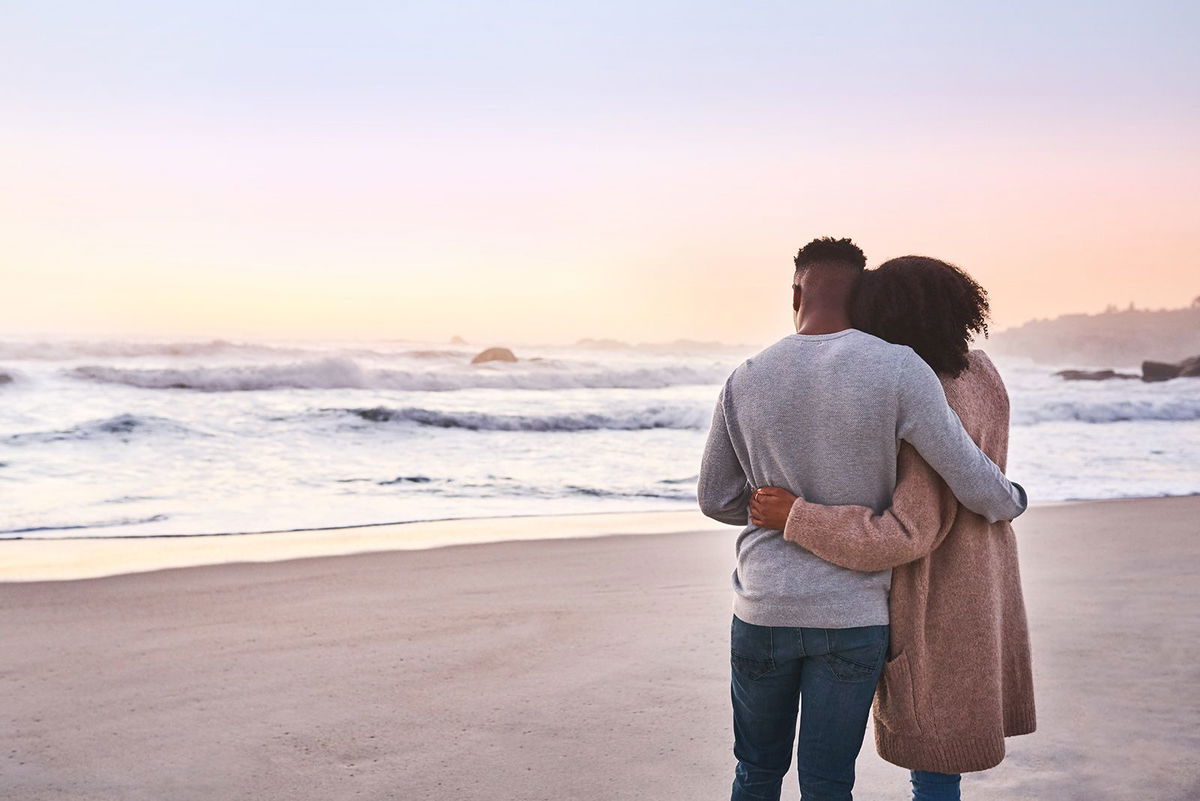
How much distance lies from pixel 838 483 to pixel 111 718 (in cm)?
298

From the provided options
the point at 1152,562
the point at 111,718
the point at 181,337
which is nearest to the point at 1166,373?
the point at 1152,562

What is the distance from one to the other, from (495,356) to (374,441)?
21420 mm

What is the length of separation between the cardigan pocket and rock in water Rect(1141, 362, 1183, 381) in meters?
33.1

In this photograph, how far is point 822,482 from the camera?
1.99 meters

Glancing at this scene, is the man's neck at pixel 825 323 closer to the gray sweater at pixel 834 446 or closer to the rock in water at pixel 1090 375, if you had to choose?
the gray sweater at pixel 834 446

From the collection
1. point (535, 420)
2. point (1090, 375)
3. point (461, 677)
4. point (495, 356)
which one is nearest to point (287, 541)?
point (461, 677)

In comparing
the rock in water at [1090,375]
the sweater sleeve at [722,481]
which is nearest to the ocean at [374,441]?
the rock in water at [1090,375]

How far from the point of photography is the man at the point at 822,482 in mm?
1899

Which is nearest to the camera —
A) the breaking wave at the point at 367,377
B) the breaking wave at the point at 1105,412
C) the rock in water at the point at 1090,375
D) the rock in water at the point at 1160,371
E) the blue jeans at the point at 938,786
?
the blue jeans at the point at 938,786

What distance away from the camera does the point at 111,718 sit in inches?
145

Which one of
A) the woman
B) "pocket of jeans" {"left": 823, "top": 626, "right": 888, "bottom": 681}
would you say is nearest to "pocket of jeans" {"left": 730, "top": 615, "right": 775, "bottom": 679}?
"pocket of jeans" {"left": 823, "top": 626, "right": 888, "bottom": 681}

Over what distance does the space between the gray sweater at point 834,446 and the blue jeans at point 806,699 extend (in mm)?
38

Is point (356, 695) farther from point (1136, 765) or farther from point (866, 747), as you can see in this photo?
point (1136, 765)

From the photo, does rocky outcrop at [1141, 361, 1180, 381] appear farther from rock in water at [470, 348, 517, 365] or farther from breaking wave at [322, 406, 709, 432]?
rock in water at [470, 348, 517, 365]
